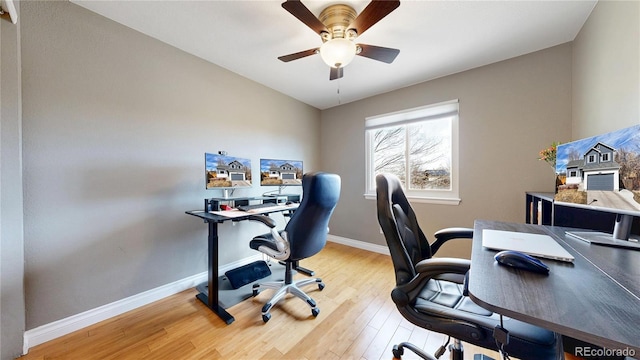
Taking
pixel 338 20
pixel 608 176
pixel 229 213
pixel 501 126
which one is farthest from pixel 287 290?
pixel 501 126

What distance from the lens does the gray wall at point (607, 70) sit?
116 cm

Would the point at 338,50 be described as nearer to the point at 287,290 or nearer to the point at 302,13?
the point at 302,13

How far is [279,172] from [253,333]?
1620 millimetres

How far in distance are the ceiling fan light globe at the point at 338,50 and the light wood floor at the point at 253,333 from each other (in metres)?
2.00

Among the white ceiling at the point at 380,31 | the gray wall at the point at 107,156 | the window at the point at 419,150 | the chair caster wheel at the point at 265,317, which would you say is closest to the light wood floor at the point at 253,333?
the chair caster wheel at the point at 265,317

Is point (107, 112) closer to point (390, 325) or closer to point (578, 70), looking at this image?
point (390, 325)

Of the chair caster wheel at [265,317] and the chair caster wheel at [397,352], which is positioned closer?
the chair caster wheel at [397,352]

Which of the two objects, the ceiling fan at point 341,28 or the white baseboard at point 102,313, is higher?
the ceiling fan at point 341,28

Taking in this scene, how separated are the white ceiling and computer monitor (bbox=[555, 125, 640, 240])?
117 cm

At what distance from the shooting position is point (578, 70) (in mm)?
1785

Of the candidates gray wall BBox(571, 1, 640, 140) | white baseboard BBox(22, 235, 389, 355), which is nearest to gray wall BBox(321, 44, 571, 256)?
gray wall BBox(571, 1, 640, 140)

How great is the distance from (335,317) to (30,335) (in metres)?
2.03

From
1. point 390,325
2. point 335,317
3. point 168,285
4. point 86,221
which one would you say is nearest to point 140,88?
point 86,221

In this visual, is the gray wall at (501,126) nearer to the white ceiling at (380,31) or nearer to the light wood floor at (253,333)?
the white ceiling at (380,31)
